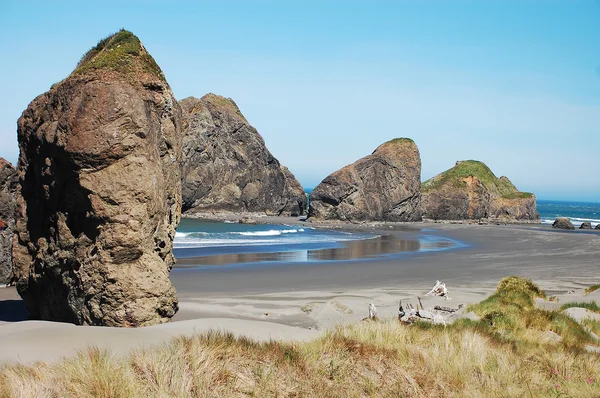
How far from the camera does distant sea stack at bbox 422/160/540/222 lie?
234 ft

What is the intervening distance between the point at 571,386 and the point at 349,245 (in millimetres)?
27036

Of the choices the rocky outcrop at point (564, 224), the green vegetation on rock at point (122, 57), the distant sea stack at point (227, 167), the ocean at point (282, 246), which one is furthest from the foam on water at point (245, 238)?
the rocky outcrop at point (564, 224)

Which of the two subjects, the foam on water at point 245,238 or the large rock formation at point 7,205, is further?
the foam on water at point 245,238

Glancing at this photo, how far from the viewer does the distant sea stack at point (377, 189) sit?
5969cm

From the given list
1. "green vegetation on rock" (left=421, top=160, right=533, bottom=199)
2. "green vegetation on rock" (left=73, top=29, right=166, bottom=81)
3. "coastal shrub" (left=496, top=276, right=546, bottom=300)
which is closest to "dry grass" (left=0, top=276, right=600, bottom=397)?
"coastal shrub" (left=496, top=276, right=546, bottom=300)

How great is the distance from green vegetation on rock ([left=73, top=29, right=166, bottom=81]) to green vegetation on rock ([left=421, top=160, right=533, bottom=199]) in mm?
64732

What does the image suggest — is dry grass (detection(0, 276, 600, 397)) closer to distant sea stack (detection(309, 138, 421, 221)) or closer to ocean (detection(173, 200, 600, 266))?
ocean (detection(173, 200, 600, 266))

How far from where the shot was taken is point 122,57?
440 inches

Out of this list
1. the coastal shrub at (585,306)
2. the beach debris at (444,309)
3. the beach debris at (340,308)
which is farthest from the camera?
the coastal shrub at (585,306)

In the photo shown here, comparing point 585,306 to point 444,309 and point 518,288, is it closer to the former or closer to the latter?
point 518,288

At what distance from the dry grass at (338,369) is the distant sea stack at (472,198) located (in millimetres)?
63952

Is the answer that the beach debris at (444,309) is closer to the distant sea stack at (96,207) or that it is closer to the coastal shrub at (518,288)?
the coastal shrub at (518,288)

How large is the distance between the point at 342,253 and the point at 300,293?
43.5 ft

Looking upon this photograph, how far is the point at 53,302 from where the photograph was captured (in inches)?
411
